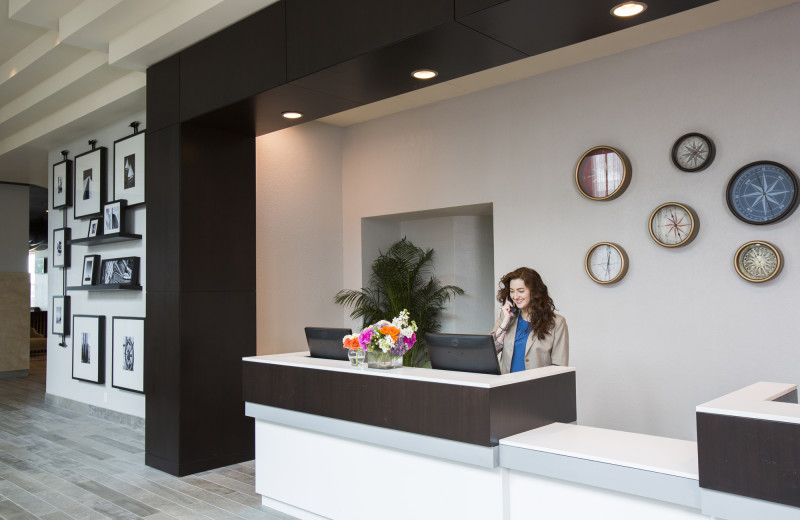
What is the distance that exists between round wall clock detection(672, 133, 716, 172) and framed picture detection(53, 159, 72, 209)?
704cm

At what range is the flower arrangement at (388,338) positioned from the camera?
12.0 feet

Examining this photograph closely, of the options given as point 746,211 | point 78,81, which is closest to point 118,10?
point 78,81

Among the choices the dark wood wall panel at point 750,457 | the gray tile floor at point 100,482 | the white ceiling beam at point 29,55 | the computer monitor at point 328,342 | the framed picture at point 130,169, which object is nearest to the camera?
the dark wood wall panel at point 750,457

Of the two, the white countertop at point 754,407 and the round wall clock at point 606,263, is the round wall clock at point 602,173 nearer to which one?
the round wall clock at point 606,263

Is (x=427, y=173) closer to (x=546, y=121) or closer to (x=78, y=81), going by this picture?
(x=546, y=121)

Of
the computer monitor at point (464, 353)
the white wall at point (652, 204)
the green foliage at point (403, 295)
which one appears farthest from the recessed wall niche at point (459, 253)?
the computer monitor at point (464, 353)

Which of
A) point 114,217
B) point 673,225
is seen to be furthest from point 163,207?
point 673,225

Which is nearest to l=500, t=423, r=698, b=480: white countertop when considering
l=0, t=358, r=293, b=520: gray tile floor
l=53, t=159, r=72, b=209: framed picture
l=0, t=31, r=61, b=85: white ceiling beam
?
l=0, t=358, r=293, b=520: gray tile floor

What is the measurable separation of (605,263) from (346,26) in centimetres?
314

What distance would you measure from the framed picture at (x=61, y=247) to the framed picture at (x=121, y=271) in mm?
1088

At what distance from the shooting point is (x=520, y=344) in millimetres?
4262

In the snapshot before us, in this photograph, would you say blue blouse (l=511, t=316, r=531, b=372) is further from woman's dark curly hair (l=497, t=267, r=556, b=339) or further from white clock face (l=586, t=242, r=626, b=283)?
white clock face (l=586, t=242, r=626, b=283)

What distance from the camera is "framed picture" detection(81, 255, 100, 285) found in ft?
24.2

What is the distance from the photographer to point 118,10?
488 cm
